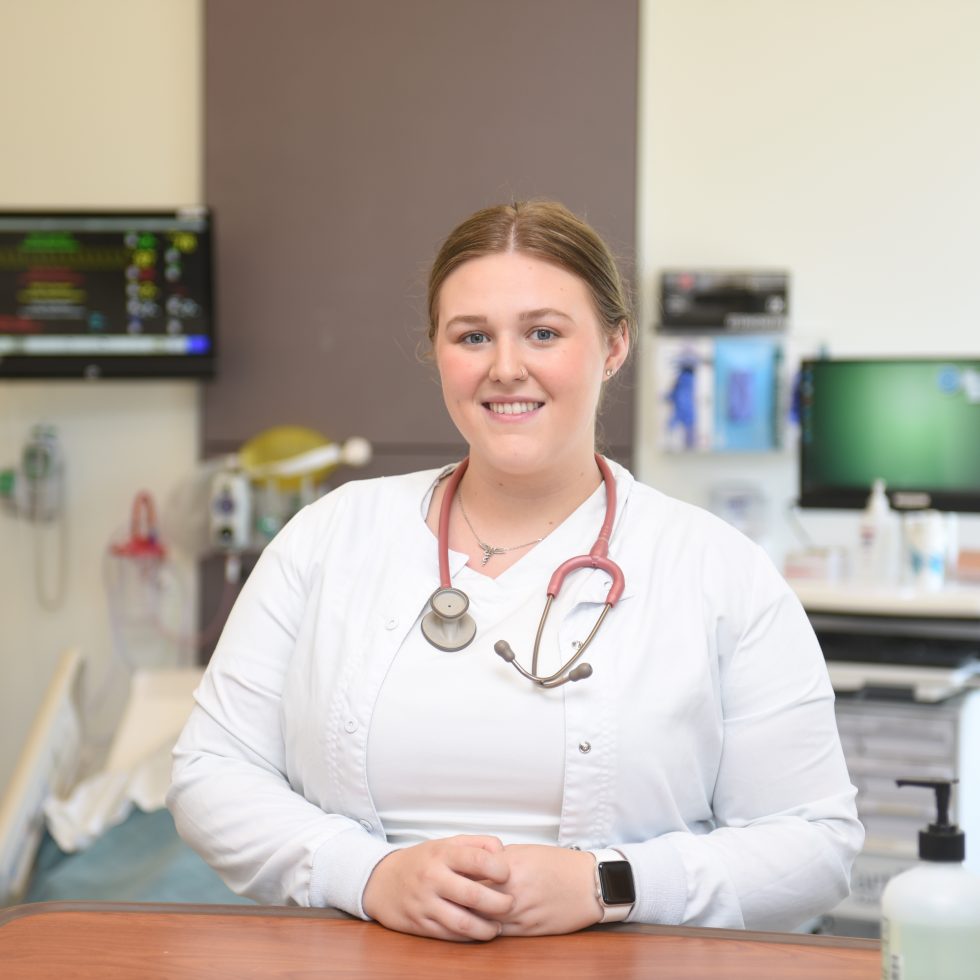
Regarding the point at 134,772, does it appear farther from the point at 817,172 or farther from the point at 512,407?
the point at 817,172

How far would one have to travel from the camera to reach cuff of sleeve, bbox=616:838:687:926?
1138 millimetres

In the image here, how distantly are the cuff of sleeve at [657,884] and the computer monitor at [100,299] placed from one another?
94.2 inches

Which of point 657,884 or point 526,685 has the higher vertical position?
point 526,685

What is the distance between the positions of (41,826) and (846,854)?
1.84 meters

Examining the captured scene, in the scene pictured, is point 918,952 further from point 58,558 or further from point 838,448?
point 58,558

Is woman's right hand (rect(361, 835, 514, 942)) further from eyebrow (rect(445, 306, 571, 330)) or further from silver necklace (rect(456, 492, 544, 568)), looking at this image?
eyebrow (rect(445, 306, 571, 330))

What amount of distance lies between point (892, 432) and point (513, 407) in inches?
75.3

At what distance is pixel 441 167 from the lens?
3455 millimetres

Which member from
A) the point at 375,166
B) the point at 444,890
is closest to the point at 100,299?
the point at 375,166

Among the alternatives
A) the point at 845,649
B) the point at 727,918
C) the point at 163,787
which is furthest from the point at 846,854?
the point at 163,787

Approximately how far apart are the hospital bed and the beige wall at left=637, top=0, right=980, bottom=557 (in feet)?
5.00

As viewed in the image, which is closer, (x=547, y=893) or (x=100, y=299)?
(x=547, y=893)

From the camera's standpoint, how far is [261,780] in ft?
4.39

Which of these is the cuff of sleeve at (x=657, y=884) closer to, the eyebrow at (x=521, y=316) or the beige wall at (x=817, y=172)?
the eyebrow at (x=521, y=316)
